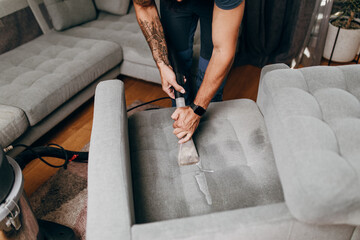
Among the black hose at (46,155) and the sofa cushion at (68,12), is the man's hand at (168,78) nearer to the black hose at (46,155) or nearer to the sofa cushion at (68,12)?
the black hose at (46,155)

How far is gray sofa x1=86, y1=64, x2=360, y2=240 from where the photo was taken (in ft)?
2.10

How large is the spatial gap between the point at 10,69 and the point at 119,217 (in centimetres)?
146

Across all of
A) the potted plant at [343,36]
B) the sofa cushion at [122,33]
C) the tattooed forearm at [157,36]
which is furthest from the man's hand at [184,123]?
the potted plant at [343,36]

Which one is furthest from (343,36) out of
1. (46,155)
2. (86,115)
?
(46,155)

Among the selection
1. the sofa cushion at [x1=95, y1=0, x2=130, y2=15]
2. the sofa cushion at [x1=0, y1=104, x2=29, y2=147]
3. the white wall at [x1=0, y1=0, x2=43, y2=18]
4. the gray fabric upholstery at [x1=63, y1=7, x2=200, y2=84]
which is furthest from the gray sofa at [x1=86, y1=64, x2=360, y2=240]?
the sofa cushion at [x1=95, y1=0, x2=130, y2=15]

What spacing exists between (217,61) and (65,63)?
1.10 meters

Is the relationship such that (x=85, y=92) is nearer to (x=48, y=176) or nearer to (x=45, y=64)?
(x=45, y=64)

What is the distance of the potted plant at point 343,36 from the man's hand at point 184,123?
4.98ft

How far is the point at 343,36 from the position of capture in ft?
6.95

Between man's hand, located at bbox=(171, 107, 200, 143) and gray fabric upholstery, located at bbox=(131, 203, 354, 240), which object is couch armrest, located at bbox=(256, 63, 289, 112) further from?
gray fabric upholstery, located at bbox=(131, 203, 354, 240)

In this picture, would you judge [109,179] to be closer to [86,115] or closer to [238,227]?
[238,227]

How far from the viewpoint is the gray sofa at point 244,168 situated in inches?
25.2

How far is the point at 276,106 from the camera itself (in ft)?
2.73

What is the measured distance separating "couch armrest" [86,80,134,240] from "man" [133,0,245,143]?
0.21 meters
